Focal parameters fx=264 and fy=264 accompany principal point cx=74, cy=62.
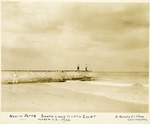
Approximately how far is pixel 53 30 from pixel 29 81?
1139 mm

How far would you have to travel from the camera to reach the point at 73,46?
2.68 meters

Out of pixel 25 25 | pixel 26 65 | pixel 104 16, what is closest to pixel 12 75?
pixel 26 65

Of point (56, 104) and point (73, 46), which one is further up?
point (73, 46)

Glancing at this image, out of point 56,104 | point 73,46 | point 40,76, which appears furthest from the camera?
point 40,76

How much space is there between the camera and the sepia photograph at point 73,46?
2.39 meters

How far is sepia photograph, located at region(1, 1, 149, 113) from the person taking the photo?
2.39 meters

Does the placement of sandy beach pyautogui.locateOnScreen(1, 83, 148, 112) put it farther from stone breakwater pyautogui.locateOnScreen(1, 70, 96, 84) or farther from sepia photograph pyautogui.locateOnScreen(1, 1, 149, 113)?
stone breakwater pyautogui.locateOnScreen(1, 70, 96, 84)

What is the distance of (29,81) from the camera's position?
3471mm

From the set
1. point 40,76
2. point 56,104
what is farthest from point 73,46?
point 40,76

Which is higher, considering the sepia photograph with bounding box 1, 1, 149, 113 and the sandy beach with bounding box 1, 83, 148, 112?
the sepia photograph with bounding box 1, 1, 149, 113

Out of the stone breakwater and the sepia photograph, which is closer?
the sepia photograph

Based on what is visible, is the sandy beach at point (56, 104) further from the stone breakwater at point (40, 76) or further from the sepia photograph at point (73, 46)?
the stone breakwater at point (40, 76)

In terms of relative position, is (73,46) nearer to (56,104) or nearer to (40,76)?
(56,104)

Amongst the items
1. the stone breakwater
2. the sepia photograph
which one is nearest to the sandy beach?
the sepia photograph
